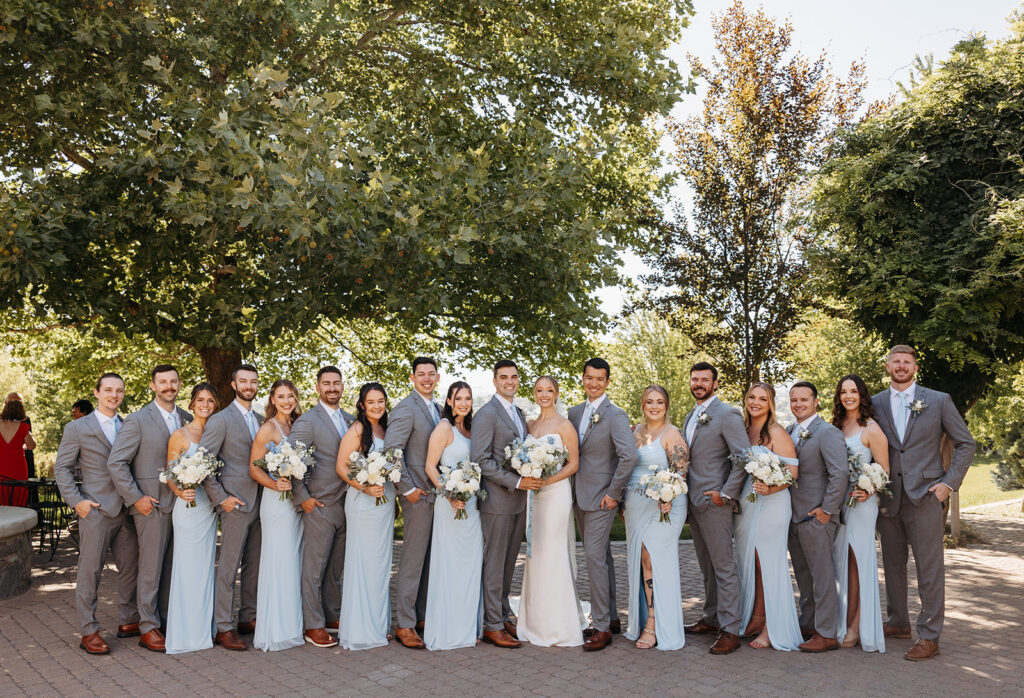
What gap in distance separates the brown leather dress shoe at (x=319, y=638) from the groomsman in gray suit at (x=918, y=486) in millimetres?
5149

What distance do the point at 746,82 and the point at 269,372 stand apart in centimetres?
1098

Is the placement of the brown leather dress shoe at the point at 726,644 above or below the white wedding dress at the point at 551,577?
below

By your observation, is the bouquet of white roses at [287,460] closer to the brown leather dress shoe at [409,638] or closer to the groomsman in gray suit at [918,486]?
the brown leather dress shoe at [409,638]

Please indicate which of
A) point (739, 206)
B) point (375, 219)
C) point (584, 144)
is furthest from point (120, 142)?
point (739, 206)

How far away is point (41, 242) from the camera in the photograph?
28.8ft

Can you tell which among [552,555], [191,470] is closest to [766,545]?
[552,555]

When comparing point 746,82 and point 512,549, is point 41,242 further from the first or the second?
point 746,82

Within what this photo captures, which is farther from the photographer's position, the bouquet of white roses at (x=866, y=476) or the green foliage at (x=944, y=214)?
the green foliage at (x=944, y=214)

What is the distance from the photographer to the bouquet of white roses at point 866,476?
284 inches

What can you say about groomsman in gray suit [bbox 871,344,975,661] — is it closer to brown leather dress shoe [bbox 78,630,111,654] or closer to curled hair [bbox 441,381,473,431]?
curled hair [bbox 441,381,473,431]

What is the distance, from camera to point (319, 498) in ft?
24.7

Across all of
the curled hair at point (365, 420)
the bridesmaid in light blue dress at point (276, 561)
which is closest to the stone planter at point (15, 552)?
the bridesmaid in light blue dress at point (276, 561)

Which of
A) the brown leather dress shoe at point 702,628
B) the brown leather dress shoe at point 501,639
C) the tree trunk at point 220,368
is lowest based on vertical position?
the brown leather dress shoe at point 702,628

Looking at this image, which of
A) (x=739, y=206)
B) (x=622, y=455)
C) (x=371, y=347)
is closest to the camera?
(x=622, y=455)
